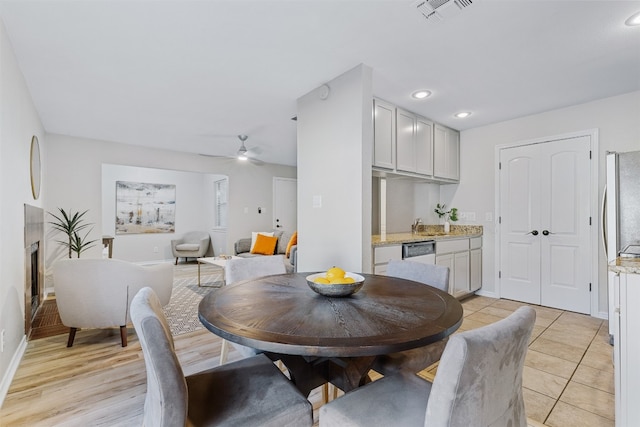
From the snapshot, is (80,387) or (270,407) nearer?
(270,407)

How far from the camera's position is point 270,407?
986 mm

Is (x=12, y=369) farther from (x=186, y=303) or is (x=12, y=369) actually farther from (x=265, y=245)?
(x=265, y=245)

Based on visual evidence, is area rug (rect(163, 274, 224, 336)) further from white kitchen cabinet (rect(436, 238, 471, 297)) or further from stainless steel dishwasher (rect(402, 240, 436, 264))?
white kitchen cabinet (rect(436, 238, 471, 297))

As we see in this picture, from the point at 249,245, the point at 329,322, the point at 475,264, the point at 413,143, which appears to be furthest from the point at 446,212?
the point at 329,322

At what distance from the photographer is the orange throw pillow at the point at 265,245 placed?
548 cm

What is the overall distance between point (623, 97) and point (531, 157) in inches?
36.7

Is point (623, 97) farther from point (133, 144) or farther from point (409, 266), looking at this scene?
point (133, 144)

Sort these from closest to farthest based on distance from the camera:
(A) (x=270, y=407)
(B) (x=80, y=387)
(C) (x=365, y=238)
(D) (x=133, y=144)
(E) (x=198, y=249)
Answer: (A) (x=270, y=407)
(B) (x=80, y=387)
(C) (x=365, y=238)
(D) (x=133, y=144)
(E) (x=198, y=249)

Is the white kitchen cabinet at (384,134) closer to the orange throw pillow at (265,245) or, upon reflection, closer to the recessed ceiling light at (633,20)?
the recessed ceiling light at (633,20)

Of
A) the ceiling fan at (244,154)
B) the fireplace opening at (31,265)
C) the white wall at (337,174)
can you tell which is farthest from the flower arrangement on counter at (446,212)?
the fireplace opening at (31,265)

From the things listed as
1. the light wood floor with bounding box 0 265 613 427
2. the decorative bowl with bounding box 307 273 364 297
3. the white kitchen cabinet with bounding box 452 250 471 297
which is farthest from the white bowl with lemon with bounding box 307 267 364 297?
the white kitchen cabinet with bounding box 452 250 471 297

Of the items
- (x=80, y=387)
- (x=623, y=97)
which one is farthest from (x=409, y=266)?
(x=623, y=97)

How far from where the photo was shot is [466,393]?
0.75 metres

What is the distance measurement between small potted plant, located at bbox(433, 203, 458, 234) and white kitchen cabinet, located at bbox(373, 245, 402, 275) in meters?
1.72
